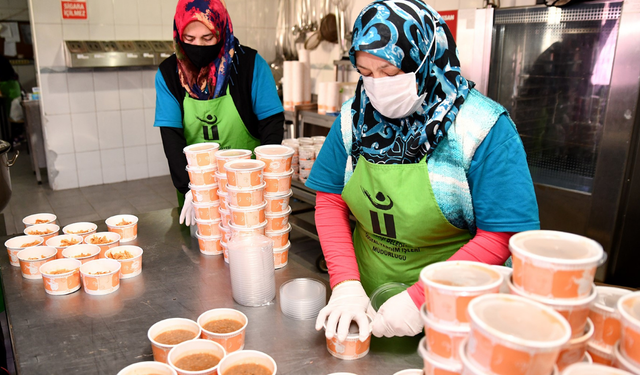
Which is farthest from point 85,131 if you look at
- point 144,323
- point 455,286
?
point 455,286

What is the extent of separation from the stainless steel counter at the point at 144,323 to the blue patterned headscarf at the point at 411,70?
55 centimetres

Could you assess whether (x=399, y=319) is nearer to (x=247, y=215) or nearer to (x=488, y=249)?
(x=488, y=249)

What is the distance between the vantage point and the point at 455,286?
0.79 meters

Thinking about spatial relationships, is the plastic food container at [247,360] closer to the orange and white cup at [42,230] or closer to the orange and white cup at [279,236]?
the orange and white cup at [279,236]

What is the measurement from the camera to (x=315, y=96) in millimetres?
5602

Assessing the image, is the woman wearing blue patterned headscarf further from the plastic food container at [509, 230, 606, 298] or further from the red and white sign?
the red and white sign

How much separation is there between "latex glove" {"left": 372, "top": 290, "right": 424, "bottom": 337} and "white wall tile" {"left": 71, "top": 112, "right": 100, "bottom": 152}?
17.8 feet

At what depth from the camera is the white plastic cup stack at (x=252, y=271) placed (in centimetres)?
145

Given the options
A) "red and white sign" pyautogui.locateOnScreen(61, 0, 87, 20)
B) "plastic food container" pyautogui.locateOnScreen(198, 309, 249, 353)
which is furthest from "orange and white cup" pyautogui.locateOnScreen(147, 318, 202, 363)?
"red and white sign" pyautogui.locateOnScreen(61, 0, 87, 20)

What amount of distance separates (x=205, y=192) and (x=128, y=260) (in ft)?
1.17

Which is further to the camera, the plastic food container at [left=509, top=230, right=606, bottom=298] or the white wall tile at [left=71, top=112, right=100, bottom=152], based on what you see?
the white wall tile at [left=71, top=112, right=100, bottom=152]

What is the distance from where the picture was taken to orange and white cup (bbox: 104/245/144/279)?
1701 millimetres

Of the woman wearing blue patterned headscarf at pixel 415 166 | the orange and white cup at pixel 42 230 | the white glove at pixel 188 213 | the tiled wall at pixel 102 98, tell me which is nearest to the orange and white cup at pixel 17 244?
the orange and white cup at pixel 42 230

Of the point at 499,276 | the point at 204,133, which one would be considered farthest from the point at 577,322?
the point at 204,133
